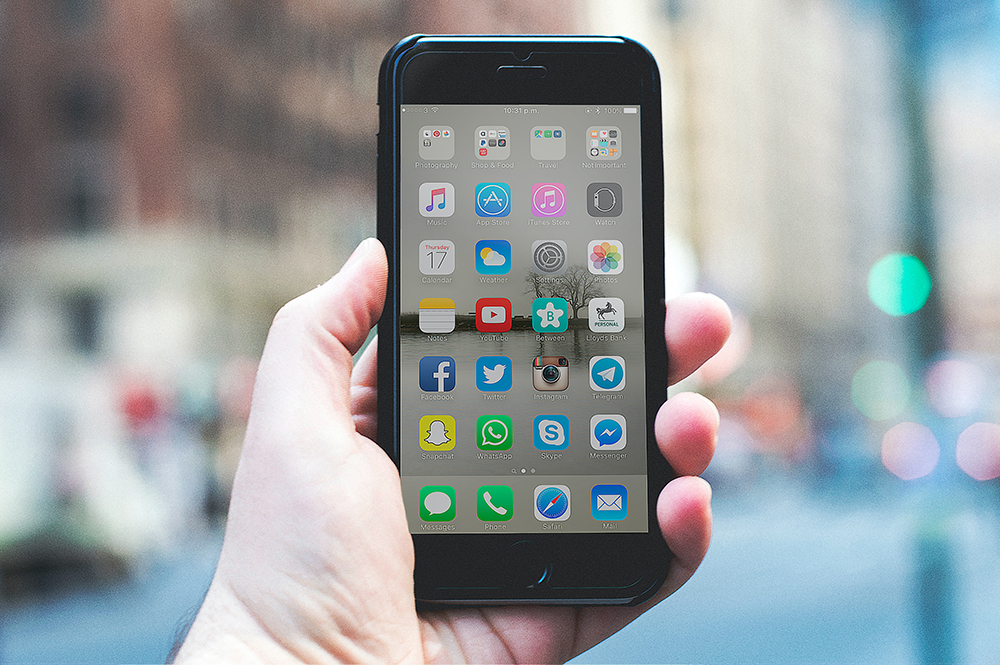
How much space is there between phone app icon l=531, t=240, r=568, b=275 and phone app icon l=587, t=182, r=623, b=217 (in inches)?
2.7

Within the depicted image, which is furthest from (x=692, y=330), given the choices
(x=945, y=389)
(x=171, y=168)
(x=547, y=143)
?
(x=171, y=168)

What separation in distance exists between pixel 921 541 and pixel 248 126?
873 cm

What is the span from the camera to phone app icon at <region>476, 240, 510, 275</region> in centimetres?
121

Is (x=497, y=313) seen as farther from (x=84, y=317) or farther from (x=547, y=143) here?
(x=84, y=317)

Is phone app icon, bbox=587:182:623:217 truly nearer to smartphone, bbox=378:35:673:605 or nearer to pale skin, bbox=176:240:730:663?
smartphone, bbox=378:35:673:605

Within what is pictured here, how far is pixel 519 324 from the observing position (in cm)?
121

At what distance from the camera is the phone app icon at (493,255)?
3.98ft

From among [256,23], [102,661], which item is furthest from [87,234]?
[102,661]

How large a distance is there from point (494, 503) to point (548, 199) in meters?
0.44

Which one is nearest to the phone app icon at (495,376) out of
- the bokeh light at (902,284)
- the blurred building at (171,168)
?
the bokeh light at (902,284)

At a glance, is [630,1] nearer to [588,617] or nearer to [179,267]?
[179,267]

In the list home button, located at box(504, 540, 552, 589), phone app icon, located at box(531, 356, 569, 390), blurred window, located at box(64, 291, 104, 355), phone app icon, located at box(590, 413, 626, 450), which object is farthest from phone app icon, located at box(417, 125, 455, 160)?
blurred window, located at box(64, 291, 104, 355)

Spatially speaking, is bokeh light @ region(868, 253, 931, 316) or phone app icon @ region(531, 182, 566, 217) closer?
phone app icon @ region(531, 182, 566, 217)

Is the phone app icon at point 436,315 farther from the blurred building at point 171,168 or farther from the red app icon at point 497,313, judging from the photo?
the blurred building at point 171,168
